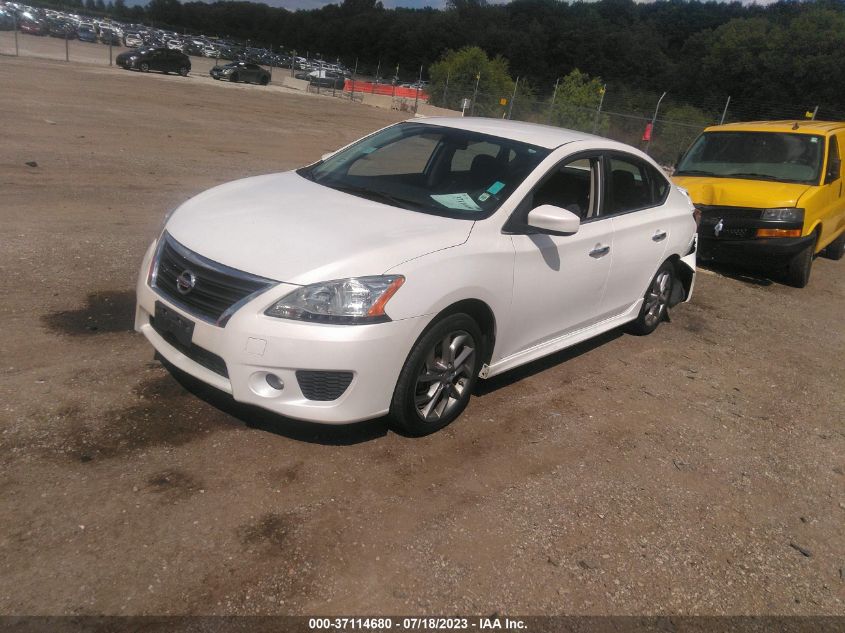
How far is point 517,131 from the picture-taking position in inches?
193

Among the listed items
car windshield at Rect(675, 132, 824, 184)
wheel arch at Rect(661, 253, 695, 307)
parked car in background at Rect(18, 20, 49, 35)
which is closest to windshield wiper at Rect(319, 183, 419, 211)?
wheel arch at Rect(661, 253, 695, 307)

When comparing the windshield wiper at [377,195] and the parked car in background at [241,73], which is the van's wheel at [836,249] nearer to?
Result: the windshield wiper at [377,195]

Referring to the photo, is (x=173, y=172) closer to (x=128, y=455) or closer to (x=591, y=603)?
(x=128, y=455)

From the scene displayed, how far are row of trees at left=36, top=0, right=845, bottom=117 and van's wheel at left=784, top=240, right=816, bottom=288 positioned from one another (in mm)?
20925

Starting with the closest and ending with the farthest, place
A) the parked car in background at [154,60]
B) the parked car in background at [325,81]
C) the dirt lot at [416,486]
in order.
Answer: the dirt lot at [416,486] < the parked car in background at [154,60] < the parked car in background at [325,81]

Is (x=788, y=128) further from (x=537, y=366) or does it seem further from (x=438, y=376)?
(x=438, y=376)

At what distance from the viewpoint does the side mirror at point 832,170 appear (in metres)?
8.70

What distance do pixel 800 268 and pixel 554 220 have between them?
602cm

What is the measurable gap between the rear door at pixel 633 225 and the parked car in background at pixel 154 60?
37416 millimetres

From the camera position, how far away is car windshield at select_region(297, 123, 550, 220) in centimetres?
427

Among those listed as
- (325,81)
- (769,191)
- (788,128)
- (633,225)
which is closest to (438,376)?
(633,225)

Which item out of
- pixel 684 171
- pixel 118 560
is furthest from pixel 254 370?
pixel 684 171

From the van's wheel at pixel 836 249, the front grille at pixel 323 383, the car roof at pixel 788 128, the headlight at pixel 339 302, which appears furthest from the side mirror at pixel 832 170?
the front grille at pixel 323 383

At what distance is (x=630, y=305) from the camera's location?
18.5ft
